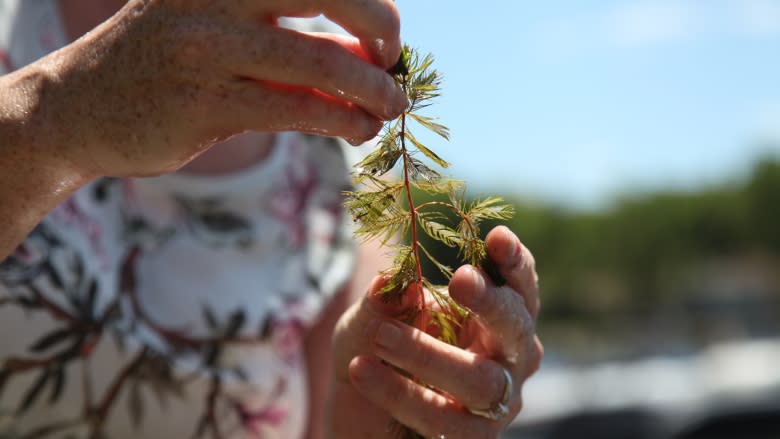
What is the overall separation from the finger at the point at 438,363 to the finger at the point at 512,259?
14 centimetres

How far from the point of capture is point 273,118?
1.16m

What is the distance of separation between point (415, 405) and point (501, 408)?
153 millimetres

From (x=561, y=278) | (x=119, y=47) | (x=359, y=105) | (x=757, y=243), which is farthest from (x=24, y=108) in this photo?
(x=757, y=243)

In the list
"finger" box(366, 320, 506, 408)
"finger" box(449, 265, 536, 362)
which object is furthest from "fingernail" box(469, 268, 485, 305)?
"finger" box(366, 320, 506, 408)

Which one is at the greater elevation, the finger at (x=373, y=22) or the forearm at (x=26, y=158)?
the finger at (x=373, y=22)

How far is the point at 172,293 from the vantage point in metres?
2.24

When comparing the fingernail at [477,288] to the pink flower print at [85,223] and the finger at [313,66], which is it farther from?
the pink flower print at [85,223]

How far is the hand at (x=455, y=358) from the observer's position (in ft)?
4.47

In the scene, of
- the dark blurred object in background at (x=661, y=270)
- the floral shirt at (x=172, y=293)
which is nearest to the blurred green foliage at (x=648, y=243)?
the dark blurred object in background at (x=661, y=270)

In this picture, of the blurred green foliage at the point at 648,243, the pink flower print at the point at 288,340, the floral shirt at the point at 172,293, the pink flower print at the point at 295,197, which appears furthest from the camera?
the blurred green foliage at the point at 648,243

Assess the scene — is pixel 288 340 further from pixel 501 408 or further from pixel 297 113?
pixel 297 113

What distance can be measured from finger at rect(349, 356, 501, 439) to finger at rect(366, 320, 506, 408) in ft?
0.11

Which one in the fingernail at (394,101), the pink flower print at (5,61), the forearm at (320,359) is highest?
the fingernail at (394,101)

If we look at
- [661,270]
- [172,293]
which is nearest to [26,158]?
[172,293]
